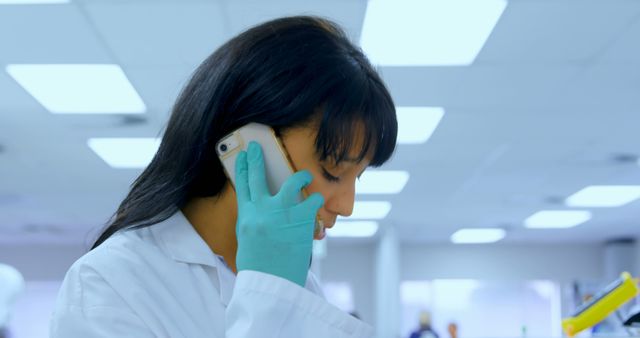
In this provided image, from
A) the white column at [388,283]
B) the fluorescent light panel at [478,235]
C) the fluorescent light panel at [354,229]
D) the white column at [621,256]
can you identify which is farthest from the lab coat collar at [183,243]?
the white column at [621,256]

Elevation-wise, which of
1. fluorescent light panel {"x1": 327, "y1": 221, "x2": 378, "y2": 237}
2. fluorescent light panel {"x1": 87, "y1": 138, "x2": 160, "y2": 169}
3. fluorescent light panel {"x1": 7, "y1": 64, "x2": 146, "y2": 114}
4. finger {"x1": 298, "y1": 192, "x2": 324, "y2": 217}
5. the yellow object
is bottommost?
finger {"x1": 298, "y1": 192, "x2": 324, "y2": 217}

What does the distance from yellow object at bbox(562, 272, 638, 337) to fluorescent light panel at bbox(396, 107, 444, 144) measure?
3.25 m

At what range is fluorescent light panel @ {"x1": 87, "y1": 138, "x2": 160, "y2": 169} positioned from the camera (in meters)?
6.45

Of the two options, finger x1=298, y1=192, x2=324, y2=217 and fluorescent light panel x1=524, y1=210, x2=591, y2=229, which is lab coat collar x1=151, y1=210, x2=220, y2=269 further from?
fluorescent light panel x1=524, y1=210, x2=591, y2=229

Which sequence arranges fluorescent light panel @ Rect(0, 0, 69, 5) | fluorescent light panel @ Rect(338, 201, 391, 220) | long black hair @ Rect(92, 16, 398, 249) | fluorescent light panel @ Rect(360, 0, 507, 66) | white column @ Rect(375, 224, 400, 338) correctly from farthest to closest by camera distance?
1. white column @ Rect(375, 224, 400, 338)
2. fluorescent light panel @ Rect(338, 201, 391, 220)
3. fluorescent light panel @ Rect(360, 0, 507, 66)
4. fluorescent light panel @ Rect(0, 0, 69, 5)
5. long black hair @ Rect(92, 16, 398, 249)

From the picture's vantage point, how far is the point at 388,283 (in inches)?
445

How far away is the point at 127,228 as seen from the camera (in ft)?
3.35

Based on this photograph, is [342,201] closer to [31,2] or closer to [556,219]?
[31,2]

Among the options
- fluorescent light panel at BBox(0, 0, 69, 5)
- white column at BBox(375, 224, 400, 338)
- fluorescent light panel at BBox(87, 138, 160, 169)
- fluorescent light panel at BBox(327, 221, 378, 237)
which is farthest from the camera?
white column at BBox(375, 224, 400, 338)

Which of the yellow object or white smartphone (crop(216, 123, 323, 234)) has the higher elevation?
the yellow object

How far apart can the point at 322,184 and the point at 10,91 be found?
452cm

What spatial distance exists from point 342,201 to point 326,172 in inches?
2.2

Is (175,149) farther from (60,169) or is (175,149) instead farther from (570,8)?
(60,169)

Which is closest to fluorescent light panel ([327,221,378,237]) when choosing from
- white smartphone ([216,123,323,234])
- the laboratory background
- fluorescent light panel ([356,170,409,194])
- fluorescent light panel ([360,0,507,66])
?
the laboratory background
